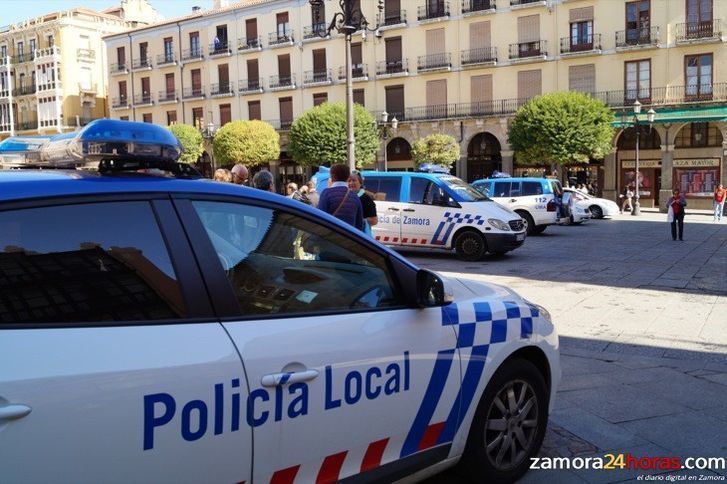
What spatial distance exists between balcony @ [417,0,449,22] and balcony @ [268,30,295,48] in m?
9.81

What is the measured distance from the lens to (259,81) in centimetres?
4772

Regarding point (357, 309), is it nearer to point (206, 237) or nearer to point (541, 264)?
point (206, 237)

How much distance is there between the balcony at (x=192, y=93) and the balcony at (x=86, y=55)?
14.9 meters

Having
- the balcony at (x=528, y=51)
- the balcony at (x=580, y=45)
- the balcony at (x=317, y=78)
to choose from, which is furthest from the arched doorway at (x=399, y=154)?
the balcony at (x=580, y=45)

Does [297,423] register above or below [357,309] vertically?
below

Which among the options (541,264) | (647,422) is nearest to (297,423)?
(647,422)

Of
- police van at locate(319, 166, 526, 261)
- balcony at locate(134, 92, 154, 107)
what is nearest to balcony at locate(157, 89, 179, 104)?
balcony at locate(134, 92, 154, 107)

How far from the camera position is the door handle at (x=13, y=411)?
175cm

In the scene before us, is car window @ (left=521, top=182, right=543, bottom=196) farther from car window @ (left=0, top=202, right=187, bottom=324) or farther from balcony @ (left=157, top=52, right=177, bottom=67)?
balcony @ (left=157, top=52, right=177, bottom=67)

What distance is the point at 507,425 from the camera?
329 cm

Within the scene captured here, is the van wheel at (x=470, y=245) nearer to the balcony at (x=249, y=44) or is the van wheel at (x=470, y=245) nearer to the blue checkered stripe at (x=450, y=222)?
the blue checkered stripe at (x=450, y=222)

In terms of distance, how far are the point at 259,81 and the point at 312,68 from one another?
14.9 ft

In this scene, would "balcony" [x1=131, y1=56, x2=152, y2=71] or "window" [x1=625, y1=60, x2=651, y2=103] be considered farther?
"balcony" [x1=131, y1=56, x2=152, y2=71]

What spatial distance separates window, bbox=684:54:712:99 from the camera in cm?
3419
